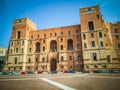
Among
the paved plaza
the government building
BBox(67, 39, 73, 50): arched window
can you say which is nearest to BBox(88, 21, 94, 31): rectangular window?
the government building

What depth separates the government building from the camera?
33.3 meters

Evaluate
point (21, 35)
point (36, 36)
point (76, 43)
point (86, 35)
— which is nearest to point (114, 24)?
point (86, 35)

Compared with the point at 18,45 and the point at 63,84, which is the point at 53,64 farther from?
the point at 63,84

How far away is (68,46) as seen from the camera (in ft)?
135

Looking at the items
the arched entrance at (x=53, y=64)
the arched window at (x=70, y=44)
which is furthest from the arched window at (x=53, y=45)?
the arched window at (x=70, y=44)

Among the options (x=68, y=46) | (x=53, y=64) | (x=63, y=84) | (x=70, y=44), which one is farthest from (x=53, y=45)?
(x=63, y=84)

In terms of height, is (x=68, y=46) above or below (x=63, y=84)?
above

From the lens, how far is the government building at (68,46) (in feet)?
109

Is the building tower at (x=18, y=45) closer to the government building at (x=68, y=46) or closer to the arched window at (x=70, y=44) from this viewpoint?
the government building at (x=68, y=46)

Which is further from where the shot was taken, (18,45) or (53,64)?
(18,45)

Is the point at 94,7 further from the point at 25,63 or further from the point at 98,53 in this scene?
the point at 25,63

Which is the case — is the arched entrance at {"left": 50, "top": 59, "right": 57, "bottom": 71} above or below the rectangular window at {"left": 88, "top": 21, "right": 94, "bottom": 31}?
below

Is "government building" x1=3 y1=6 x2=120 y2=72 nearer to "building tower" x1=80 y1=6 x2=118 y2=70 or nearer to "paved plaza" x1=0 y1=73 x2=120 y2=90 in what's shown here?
"building tower" x1=80 y1=6 x2=118 y2=70

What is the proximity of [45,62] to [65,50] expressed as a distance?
9002 mm
